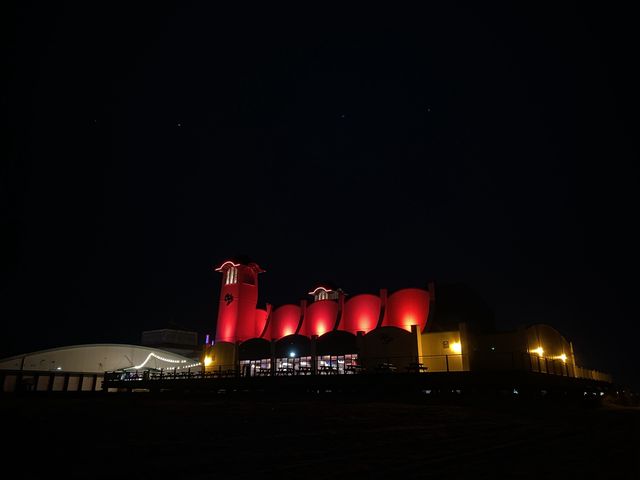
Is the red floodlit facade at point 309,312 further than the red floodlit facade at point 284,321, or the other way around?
the red floodlit facade at point 284,321

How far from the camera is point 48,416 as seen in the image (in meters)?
12.4

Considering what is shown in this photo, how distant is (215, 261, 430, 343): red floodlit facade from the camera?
125ft

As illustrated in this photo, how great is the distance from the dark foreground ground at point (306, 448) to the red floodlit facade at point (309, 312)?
84.4 ft

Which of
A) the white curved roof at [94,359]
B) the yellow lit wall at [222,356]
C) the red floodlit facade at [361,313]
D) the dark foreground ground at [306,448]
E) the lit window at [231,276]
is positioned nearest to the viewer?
the dark foreground ground at [306,448]

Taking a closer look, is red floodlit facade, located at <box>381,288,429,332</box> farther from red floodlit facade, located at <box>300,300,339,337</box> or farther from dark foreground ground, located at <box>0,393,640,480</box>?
dark foreground ground, located at <box>0,393,640,480</box>

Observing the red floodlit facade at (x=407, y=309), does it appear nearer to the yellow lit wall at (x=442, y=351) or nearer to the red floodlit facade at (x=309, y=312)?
the red floodlit facade at (x=309, y=312)

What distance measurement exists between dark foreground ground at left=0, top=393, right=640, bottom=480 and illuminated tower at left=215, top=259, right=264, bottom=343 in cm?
3326

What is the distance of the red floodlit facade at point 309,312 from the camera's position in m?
38.0

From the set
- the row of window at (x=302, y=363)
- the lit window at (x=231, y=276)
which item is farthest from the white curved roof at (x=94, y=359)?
the row of window at (x=302, y=363)

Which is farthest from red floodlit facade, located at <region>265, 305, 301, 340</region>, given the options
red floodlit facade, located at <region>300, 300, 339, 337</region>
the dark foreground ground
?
the dark foreground ground

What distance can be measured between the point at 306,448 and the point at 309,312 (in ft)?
120

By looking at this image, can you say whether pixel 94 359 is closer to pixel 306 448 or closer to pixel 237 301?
pixel 237 301

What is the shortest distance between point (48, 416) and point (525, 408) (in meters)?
16.9

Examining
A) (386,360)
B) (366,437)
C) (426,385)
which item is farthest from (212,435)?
(386,360)
